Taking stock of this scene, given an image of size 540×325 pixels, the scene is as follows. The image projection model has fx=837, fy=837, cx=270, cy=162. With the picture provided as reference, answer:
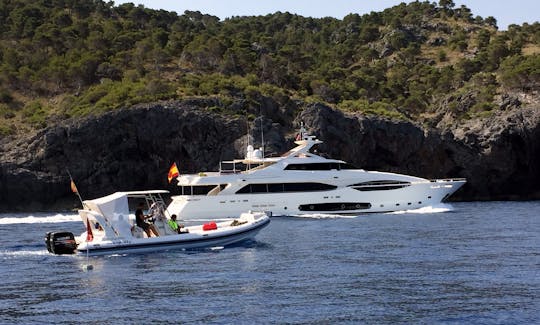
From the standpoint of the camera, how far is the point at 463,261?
1188 inches

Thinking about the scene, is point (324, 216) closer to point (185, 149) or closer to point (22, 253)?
point (185, 149)

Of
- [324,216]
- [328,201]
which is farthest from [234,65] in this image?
[324,216]

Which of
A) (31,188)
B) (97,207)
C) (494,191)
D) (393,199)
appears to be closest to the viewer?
(97,207)

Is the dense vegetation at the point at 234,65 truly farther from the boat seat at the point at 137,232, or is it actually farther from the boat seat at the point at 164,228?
the boat seat at the point at 137,232

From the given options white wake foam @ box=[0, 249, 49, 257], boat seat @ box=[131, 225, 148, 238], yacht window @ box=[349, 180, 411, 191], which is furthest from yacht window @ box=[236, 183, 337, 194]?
white wake foam @ box=[0, 249, 49, 257]

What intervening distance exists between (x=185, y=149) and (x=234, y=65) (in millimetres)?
31471

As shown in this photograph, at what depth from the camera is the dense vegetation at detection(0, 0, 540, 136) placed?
90.0 m

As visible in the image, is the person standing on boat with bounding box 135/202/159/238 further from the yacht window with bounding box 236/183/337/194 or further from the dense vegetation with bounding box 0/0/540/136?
the dense vegetation with bounding box 0/0/540/136

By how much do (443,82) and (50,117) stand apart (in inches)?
2214

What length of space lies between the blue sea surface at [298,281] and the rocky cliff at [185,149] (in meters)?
31.7

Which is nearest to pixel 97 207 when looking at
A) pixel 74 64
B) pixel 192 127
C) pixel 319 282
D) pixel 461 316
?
pixel 319 282

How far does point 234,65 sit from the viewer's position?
103625 mm

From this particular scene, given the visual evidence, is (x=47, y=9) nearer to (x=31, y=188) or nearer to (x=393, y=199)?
(x=31, y=188)

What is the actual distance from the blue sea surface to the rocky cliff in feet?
104
